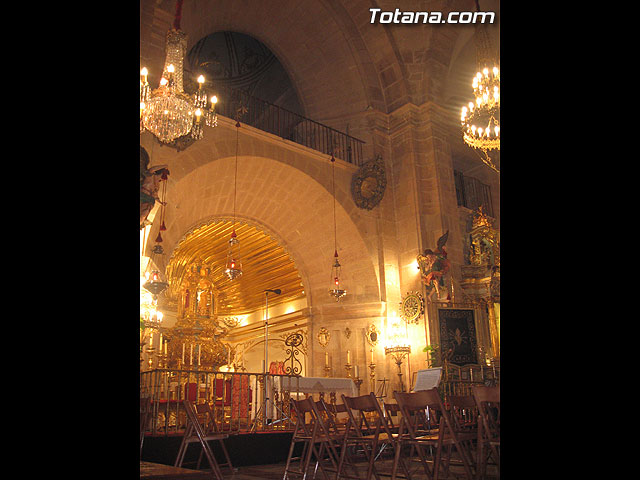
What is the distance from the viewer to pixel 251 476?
517 centimetres

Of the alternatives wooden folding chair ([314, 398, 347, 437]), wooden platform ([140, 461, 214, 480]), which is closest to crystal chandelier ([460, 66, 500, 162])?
wooden folding chair ([314, 398, 347, 437])

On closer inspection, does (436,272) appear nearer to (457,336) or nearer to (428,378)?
(457,336)

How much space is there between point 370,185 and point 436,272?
2.36m

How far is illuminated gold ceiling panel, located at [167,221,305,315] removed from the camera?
37.1ft

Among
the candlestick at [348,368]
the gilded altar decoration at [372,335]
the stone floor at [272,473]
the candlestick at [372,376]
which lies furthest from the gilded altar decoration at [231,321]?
the stone floor at [272,473]

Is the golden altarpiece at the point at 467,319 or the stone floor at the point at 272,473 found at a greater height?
the golden altarpiece at the point at 467,319

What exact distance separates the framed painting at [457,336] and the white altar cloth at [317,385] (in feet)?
7.26

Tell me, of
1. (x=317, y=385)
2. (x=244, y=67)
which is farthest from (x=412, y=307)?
(x=244, y=67)

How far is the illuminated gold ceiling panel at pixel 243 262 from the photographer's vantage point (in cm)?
1131

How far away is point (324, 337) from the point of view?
36.0 ft

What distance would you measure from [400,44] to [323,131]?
8.94 ft

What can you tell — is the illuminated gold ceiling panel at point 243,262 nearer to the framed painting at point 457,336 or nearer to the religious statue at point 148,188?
the framed painting at point 457,336
